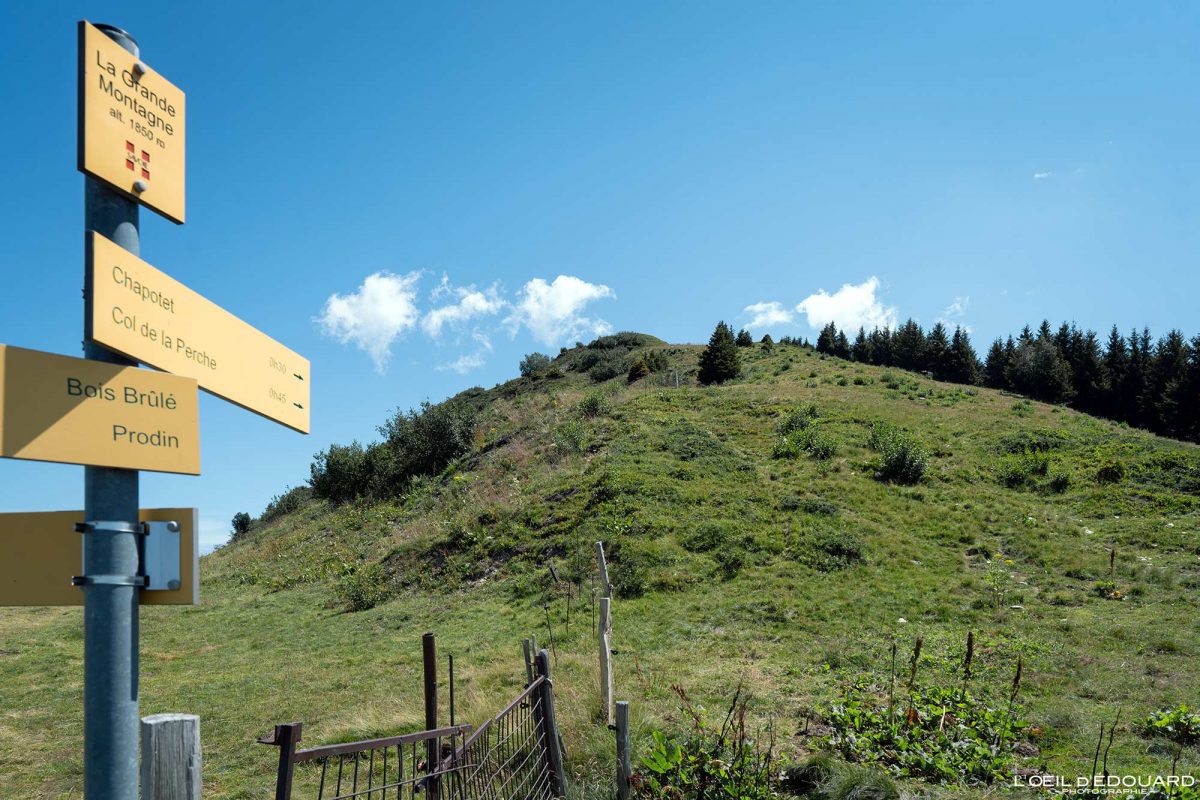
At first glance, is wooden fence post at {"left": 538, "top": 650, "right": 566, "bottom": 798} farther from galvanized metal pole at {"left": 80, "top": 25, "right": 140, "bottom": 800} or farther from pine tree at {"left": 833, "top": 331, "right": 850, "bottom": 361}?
pine tree at {"left": 833, "top": 331, "right": 850, "bottom": 361}

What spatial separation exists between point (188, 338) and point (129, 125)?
0.67 metres

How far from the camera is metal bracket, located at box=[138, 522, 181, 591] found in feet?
6.40

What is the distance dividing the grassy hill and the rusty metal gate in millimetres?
448

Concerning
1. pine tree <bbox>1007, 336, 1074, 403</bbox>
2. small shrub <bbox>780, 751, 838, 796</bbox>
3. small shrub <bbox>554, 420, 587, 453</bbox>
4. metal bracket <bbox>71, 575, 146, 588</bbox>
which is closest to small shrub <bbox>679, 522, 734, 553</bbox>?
small shrub <bbox>554, 420, 587, 453</bbox>

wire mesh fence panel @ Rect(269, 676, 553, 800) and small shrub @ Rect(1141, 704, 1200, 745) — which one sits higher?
wire mesh fence panel @ Rect(269, 676, 553, 800)

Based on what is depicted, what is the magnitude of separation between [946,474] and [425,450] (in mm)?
21750

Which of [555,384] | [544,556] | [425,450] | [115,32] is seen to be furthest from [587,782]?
[555,384]

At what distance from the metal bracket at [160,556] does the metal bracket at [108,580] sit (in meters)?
0.03

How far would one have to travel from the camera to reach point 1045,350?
51.7 m

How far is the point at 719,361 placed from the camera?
3534 cm

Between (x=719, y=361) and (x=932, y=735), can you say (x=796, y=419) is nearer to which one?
(x=719, y=361)

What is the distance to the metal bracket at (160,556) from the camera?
1952 mm

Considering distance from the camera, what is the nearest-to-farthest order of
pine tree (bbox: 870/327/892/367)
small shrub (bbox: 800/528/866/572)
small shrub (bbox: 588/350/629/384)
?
small shrub (bbox: 800/528/866/572) < small shrub (bbox: 588/350/629/384) < pine tree (bbox: 870/327/892/367)

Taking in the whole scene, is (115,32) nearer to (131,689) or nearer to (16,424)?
(16,424)
